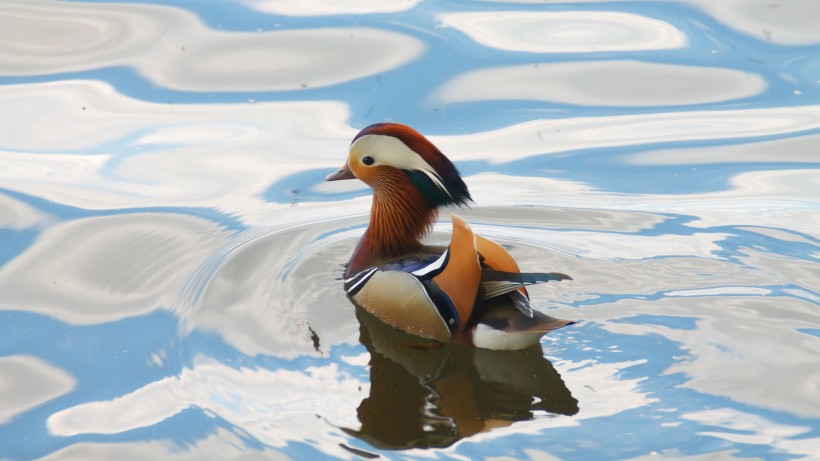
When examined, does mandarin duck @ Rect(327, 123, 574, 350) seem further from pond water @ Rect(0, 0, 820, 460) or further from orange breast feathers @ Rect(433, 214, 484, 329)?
pond water @ Rect(0, 0, 820, 460)

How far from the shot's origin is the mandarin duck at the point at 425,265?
4941 mm

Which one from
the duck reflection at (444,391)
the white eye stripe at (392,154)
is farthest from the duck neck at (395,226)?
the duck reflection at (444,391)

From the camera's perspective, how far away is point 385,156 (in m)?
5.70

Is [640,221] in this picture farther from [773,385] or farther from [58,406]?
[58,406]

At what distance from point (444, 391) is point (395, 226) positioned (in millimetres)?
1338

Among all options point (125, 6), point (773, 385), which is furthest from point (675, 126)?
point (125, 6)

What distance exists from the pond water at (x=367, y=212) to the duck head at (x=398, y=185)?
270mm

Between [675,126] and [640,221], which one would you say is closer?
[640,221]

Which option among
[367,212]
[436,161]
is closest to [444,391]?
[436,161]

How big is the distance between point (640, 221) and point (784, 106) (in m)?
2.09

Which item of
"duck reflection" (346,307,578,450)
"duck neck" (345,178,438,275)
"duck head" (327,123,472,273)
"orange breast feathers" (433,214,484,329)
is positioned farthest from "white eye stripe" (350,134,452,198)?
"duck reflection" (346,307,578,450)

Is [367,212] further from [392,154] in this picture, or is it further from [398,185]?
[392,154]

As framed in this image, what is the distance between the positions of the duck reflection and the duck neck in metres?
0.63

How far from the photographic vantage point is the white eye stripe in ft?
18.2
